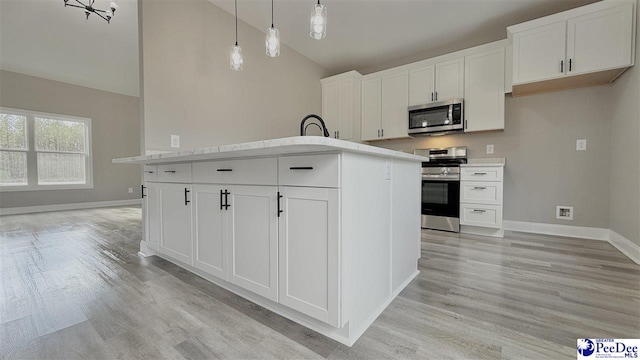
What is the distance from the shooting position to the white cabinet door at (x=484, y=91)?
3.15 m

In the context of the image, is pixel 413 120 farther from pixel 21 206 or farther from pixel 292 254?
pixel 21 206

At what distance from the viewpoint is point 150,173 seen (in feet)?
7.66

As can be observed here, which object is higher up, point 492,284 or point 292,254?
point 292,254

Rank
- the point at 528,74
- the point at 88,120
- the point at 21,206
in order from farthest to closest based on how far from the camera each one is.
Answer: the point at 88,120, the point at 21,206, the point at 528,74

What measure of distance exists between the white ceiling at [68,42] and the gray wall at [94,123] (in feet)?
0.83

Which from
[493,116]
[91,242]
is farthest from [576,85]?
[91,242]

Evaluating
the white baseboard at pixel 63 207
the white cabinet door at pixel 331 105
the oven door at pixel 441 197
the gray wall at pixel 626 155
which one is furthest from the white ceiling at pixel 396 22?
the white baseboard at pixel 63 207

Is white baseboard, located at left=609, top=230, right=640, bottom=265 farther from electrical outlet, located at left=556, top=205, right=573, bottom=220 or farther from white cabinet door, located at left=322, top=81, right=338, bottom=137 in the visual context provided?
white cabinet door, located at left=322, top=81, right=338, bottom=137

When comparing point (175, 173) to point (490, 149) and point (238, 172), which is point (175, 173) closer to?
point (238, 172)

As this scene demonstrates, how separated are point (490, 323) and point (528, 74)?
2.78 meters

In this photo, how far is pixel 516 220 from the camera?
10.8ft

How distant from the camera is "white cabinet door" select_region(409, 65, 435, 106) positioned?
11.8ft

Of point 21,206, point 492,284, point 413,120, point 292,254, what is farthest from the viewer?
point 21,206

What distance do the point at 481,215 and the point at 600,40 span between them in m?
2.00
